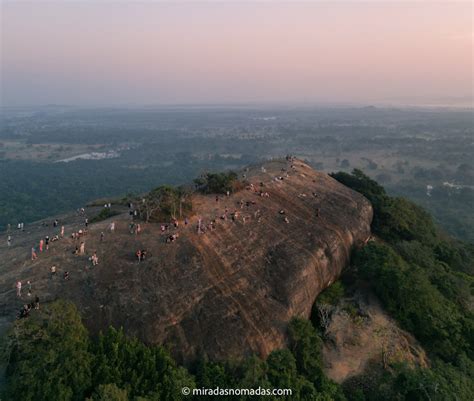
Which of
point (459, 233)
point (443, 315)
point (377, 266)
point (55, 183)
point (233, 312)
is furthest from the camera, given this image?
point (55, 183)

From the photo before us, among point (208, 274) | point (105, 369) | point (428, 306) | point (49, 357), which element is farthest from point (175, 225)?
point (428, 306)

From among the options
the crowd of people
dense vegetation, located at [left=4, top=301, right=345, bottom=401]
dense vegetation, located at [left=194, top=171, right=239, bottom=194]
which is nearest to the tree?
dense vegetation, located at [left=4, top=301, right=345, bottom=401]

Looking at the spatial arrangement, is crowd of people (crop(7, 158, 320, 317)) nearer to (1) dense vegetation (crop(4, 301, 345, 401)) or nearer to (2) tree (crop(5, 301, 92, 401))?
(2) tree (crop(5, 301, 92, 401))

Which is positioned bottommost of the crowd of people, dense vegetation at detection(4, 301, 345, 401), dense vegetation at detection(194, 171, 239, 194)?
dense vegetation at detection(4, 301, 345, 401)

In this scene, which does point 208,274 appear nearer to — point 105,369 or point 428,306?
point 105,369

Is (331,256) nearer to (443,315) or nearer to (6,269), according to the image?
(443,315)

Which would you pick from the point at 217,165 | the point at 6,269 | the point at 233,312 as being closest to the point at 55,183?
the point at 217,165
